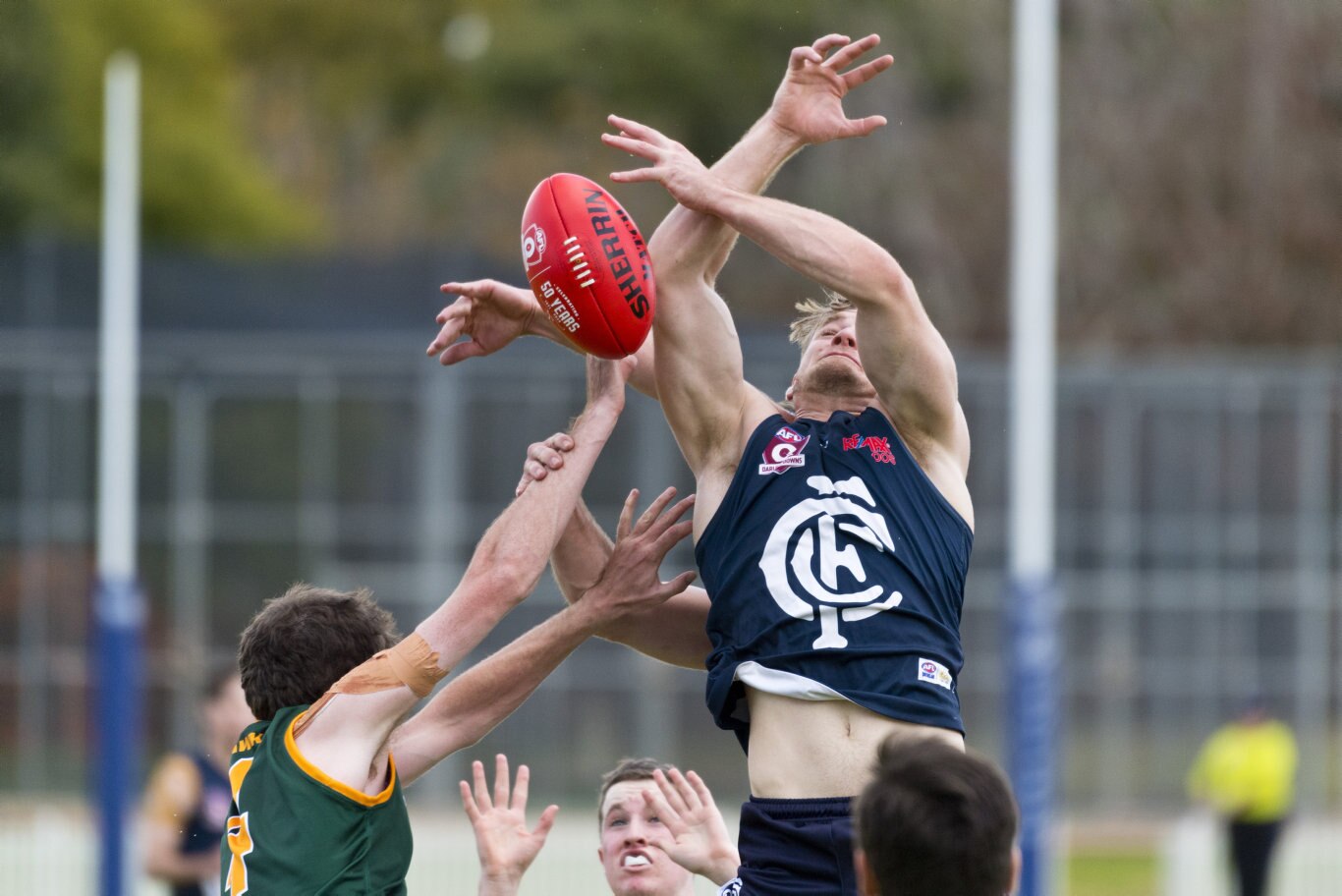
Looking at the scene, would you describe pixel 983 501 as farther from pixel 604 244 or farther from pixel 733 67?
pixel 604 244

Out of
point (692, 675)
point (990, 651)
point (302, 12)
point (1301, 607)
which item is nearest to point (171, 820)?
point (692, 675)

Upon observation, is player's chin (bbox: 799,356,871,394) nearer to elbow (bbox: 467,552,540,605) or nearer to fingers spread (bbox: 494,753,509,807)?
elbow (bbox: 467,552,540,605)

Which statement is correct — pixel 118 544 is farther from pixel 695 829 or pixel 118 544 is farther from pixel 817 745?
pixel 817 745

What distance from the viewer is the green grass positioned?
17.6 m

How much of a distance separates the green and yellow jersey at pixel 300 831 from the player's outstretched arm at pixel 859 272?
5.00 ft

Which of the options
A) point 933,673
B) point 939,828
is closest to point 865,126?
point 933,673

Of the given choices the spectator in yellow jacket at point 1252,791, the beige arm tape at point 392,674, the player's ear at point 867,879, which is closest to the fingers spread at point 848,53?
the beige arm tape at point 392,674

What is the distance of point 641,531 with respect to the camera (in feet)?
15.8

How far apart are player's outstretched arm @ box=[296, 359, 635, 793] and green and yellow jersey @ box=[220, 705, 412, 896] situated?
5cm

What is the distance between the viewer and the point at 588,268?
445 cm

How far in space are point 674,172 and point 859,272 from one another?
20.0 inches

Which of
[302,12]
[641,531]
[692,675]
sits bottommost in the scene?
[641,531]

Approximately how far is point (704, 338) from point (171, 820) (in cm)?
536

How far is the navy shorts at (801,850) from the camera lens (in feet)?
13.7
